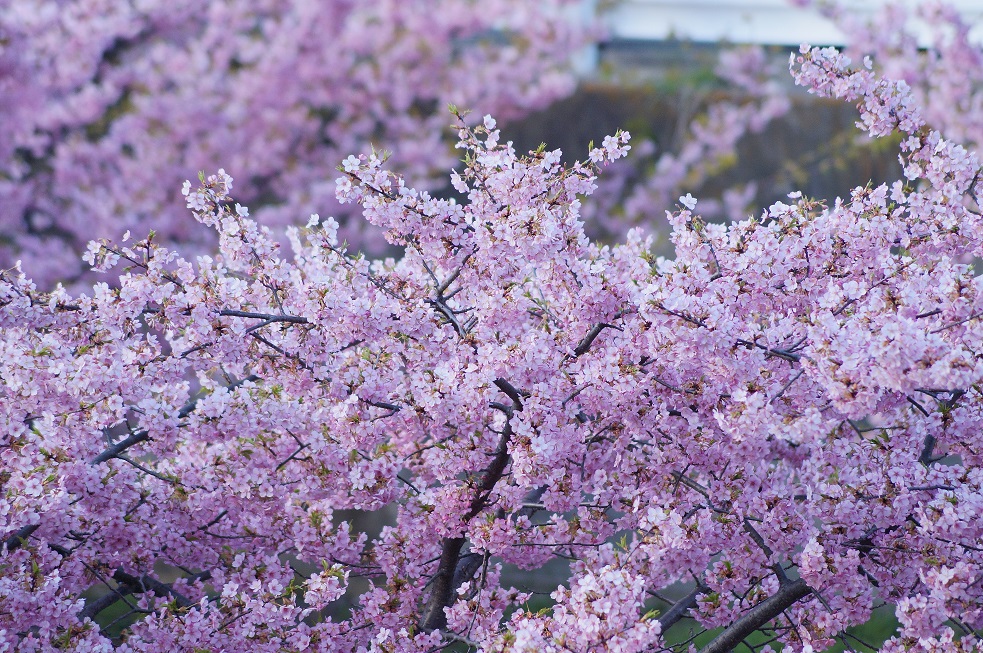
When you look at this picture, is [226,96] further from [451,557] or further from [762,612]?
[762,612]

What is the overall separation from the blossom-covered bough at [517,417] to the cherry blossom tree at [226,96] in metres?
6.09

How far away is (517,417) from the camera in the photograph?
290 centimetres

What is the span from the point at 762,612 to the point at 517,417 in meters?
1.03

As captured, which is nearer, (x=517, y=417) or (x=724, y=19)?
(x=517, y=417)

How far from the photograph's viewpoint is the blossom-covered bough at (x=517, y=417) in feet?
9.27

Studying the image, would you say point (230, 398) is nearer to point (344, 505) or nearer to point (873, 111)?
point (344, 505)

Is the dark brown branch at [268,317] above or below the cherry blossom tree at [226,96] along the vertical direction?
below

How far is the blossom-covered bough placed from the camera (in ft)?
9.27

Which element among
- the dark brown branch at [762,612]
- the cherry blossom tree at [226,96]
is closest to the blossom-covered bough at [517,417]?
the dark brown branch at [762,612]

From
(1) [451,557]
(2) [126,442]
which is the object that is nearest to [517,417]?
(1) [451,557]

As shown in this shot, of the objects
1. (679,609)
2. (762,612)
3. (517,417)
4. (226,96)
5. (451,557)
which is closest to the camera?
(517,417)

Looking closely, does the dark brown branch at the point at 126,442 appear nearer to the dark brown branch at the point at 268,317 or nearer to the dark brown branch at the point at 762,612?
the dark brown branch at the point at 268,317

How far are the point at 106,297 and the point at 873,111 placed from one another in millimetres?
2550

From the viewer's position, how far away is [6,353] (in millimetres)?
2998
